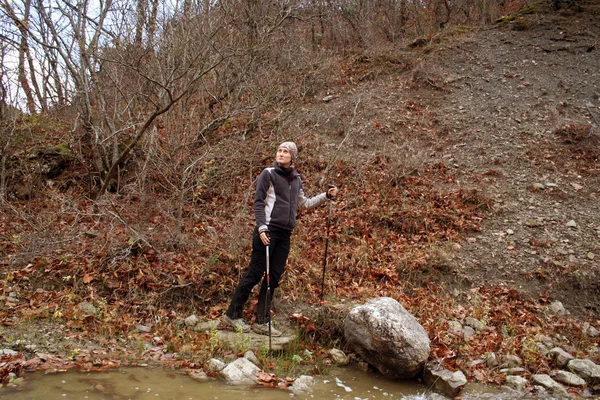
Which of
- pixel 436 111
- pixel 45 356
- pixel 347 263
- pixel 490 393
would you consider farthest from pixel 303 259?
pixel 436 111

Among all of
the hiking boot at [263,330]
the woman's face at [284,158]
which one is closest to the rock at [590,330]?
the hiking boot at [263,330]

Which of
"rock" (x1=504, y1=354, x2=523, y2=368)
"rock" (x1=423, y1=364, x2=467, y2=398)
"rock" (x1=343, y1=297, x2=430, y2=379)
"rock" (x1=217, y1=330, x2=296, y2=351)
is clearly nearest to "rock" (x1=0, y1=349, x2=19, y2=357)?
"rock" (x1=217, y1=330, x2=296, y2=351)

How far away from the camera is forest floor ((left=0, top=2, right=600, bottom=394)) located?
498 centimetres

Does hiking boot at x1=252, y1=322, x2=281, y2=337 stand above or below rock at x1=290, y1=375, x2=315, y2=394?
above

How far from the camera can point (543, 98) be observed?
38.8ft

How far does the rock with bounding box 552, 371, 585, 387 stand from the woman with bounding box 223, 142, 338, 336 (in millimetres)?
3126

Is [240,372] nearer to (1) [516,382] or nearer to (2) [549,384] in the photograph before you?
(1) [516,382]

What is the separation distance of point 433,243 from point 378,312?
126 inches

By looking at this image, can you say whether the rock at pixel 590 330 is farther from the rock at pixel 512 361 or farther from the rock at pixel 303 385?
the rock at pixel 303 385

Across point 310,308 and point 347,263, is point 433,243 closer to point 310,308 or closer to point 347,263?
point 347,263

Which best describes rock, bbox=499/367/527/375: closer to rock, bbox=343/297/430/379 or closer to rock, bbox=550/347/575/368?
rock, bbox=550/347/575/368

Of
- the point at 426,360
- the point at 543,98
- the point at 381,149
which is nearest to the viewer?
the point at 426,360

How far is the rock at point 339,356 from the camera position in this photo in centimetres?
470

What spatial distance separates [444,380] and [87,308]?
433 cm
